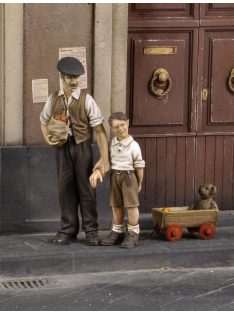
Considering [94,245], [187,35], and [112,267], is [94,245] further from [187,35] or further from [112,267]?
[187,35]

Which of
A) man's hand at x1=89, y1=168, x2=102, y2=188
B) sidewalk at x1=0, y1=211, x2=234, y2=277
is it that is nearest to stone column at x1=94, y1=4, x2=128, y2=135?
man's hand at x1=89, y1=168, x2=102, y2=188

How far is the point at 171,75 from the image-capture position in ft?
38.2

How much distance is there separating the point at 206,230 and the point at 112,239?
955mm

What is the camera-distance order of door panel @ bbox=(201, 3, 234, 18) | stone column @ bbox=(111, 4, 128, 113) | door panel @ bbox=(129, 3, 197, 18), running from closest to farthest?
stone column @ bbox=(111, 4, 128, 113) < door panel @ bbox=(129, 3, 197, 18) < door panel @ bbox=(201, 3, 234, 18)

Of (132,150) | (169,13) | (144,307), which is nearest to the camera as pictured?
(144,307)

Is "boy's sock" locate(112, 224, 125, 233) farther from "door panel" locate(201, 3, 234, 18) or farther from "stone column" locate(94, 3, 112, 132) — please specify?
"door panel" locate(201, 3, 234, 18)

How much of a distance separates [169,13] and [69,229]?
251 centimetres

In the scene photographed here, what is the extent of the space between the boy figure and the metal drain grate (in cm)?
81

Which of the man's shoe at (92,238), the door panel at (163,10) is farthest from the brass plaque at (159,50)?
the man's shoe at (92,238)

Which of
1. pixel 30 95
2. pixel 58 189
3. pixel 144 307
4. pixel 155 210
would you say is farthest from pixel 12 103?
pixel 144 307

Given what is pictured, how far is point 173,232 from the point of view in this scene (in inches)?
427

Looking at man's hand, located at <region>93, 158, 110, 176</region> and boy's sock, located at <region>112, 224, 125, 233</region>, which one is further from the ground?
man's hand, located at <region>93, 158, 110, 176</region>

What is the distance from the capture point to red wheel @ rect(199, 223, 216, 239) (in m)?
11.0

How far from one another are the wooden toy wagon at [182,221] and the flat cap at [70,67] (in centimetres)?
162
